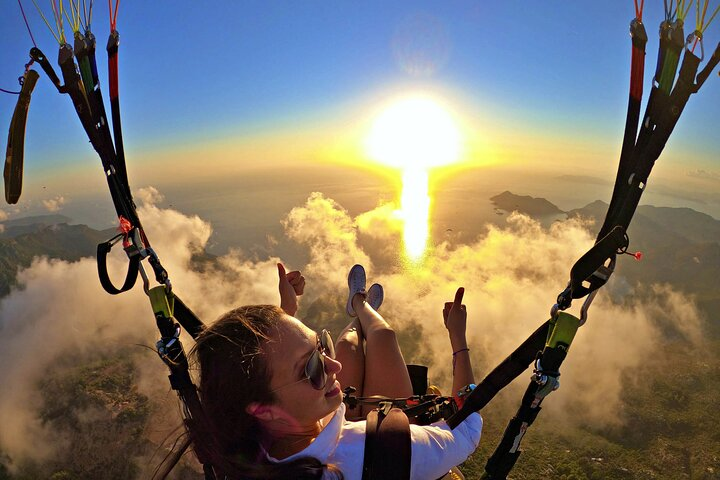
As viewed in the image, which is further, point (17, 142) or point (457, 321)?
→ point (457, 321)

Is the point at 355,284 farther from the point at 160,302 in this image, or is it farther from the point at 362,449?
the point at 362,449

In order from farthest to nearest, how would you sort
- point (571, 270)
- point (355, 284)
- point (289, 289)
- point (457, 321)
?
point (355, 284) < point (289, 289) < point (457, 321) < point (571, 270)

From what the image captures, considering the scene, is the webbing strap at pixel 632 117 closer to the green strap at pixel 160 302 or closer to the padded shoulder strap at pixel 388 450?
the padded shoulder strap at pixel 388 450

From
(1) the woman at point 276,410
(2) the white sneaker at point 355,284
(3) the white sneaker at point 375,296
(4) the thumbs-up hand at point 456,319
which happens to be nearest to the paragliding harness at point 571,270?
(1) the woman at point 276,410

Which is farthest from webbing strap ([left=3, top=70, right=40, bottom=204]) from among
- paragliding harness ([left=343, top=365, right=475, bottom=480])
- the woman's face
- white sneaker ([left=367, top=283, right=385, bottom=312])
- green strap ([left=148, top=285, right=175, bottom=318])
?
white sneaker ([left=367, top=283, right=385, bottom=312])

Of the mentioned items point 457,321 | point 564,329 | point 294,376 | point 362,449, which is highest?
point 564,329

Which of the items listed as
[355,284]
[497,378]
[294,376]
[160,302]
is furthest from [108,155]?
[355,284]

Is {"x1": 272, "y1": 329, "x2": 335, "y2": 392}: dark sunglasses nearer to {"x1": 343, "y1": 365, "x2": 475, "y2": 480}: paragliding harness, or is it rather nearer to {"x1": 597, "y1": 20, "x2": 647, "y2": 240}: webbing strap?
{"x1": 343, "y1": 365, "x2": 475, "y2": 480}: paragliding harness

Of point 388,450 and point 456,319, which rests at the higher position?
point 456,319
